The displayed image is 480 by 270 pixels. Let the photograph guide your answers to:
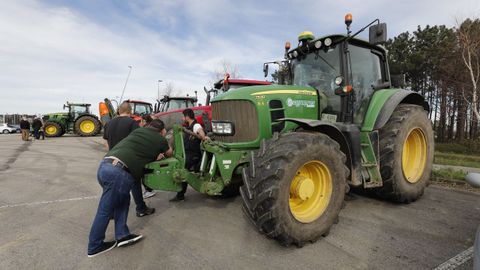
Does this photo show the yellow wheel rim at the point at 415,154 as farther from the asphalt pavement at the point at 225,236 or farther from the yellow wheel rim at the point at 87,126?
the yellow wheel rim at the point at 87,126

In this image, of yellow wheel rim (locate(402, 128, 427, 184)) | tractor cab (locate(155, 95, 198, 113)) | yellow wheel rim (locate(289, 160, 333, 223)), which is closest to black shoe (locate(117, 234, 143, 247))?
yellow wheel rim (locate(289, 160, 333, 223))

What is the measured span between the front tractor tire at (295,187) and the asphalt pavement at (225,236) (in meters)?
0.25

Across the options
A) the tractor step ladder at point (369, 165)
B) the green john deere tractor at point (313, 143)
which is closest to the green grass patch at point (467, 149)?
the green john deere tractor at point (313, 143)

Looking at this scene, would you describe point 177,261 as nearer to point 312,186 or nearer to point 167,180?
point 167,180

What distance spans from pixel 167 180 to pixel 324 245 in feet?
6.49

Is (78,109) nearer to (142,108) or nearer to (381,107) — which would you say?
(142,108)

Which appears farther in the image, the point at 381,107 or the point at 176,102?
the point at 176,102

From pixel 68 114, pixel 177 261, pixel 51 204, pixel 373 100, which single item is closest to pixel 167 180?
pixel 177 261

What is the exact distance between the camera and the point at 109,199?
10.7 feet

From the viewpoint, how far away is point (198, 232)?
369cm

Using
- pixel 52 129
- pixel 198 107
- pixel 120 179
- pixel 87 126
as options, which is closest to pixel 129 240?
pixel 120 179

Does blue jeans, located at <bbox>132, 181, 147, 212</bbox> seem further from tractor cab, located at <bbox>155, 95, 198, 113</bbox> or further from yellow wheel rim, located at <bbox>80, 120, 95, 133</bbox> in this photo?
yellow wheel rim, located at <bbox>80, 120, 95, 133</bbox>

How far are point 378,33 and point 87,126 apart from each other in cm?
2175

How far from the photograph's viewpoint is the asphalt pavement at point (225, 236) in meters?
2.95
